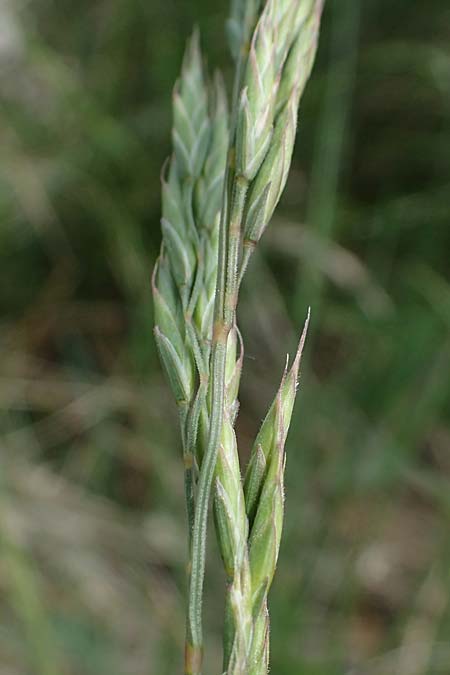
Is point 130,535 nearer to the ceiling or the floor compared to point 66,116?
nearer to the floor

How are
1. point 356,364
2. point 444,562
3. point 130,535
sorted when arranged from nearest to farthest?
1. point 444,562
2. point 356,364
3. point 130,535

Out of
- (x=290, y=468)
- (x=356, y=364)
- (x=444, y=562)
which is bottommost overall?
(x=444, y=562)

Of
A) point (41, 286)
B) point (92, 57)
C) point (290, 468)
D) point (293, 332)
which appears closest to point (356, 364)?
point (293, 332)

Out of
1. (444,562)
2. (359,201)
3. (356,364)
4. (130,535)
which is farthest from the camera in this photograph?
(359,201)

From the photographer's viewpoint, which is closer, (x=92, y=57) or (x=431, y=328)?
(x=431, y=328)

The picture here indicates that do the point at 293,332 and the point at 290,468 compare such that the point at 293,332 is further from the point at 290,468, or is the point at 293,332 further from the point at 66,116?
the point at 66,116

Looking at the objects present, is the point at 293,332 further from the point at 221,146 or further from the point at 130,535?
the point at 221,146
